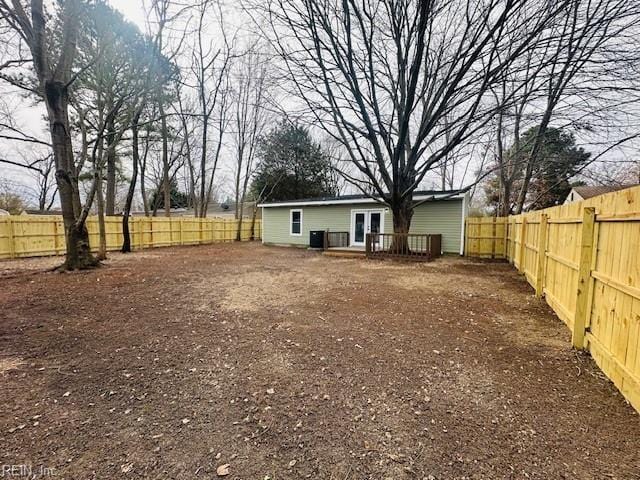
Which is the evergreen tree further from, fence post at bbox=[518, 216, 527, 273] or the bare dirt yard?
the bare dirt yard

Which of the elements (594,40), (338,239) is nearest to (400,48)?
(594,40)

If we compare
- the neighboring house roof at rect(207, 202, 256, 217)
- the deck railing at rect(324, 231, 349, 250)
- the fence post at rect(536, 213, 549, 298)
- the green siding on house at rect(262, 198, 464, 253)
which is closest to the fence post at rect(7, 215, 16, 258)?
the green siding on house at rect(262, 198, 464, 253)

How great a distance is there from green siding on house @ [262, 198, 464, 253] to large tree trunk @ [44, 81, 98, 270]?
938 centimetres

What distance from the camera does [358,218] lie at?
1388cm

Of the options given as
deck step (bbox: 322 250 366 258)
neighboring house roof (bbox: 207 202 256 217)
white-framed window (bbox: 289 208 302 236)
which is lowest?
deck step (bbox: 322 250 366 258)

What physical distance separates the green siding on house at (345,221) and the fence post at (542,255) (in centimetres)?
663

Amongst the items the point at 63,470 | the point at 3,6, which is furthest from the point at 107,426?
the point at 3,6

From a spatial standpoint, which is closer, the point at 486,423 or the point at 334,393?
the point at 486,423

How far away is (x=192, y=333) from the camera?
11.9ft

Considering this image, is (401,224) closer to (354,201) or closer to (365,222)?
(365,222)

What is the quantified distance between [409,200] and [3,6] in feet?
38.7

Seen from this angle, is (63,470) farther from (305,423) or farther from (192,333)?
(192,333)

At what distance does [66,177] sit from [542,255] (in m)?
10.7

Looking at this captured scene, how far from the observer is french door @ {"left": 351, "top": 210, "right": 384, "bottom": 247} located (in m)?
13.4
